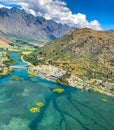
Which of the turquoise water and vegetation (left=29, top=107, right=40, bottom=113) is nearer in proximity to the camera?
the turquoise water

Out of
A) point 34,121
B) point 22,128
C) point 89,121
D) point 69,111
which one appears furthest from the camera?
point 69,111

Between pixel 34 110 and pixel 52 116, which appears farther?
pixel 34 110

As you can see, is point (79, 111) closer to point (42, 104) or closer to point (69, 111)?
point (69, 111)

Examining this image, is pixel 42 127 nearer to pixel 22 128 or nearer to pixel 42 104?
pixel 22 128

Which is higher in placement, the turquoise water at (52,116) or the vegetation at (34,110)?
the vegetation at (34,110)

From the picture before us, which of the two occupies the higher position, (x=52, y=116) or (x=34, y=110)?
(x=34, y=110)

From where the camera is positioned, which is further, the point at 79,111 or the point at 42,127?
the point at 79,111

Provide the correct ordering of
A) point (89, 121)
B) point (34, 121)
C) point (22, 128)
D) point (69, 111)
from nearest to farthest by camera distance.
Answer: point (22, 128) → point (34, 121) → point (89, 121) → point (69, 111)

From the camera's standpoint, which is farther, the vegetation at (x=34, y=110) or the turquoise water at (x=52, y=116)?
the vegetation at (x=34, y=110)

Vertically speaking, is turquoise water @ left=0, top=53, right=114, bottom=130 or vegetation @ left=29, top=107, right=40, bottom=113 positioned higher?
vegetation @ left=29, top=107, right=40, bottom=113

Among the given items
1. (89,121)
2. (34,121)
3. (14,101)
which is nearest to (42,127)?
(34,121)
